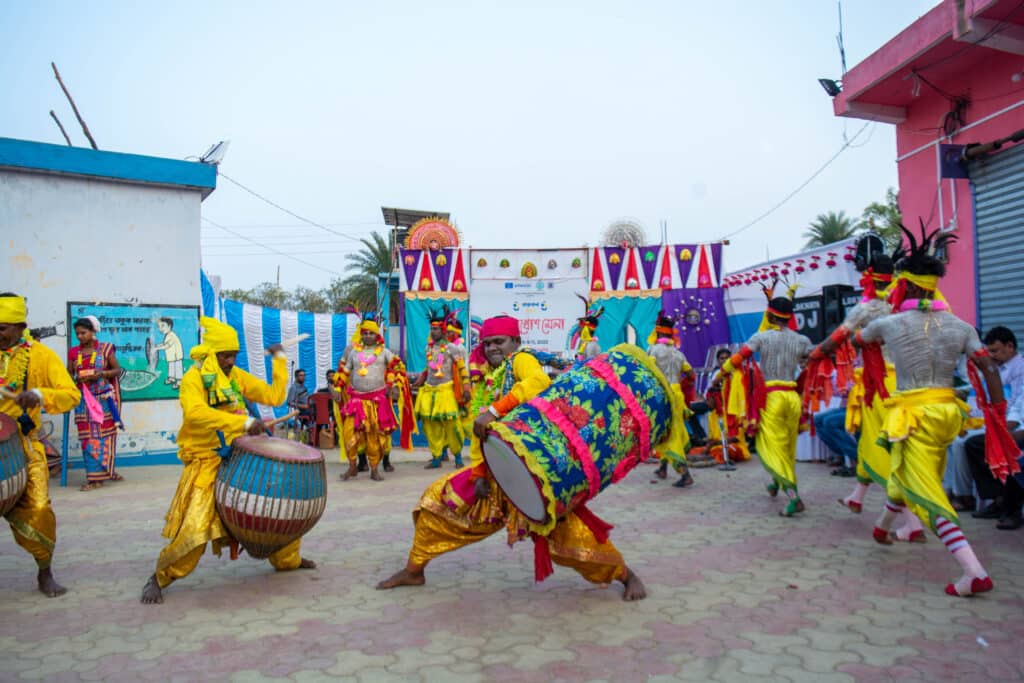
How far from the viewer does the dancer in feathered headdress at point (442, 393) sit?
32.4ft

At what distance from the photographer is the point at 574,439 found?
3.68 m

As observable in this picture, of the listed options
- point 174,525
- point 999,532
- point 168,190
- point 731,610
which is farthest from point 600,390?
point 168,190

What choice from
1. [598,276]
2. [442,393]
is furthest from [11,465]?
[598,276]

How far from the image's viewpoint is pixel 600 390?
3814 mm

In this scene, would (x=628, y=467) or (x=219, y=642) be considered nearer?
(x=219, y=642)

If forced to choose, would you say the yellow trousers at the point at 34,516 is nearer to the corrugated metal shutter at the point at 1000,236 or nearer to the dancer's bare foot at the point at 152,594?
the dancer's bare foot at the point at 152,594

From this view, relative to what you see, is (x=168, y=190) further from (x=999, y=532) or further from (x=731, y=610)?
(x=999, y=532)

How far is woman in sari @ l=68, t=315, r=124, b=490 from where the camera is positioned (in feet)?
28.1

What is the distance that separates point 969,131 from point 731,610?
7.70 metres

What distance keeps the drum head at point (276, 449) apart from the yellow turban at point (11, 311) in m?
1.49

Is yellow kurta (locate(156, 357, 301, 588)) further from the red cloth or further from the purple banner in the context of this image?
the purple banner

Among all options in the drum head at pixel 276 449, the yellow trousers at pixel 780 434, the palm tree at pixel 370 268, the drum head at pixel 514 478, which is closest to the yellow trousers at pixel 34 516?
the drum head at pixel 276 449

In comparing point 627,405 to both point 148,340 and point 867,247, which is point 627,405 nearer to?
point 867,247

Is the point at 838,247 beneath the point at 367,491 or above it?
above
